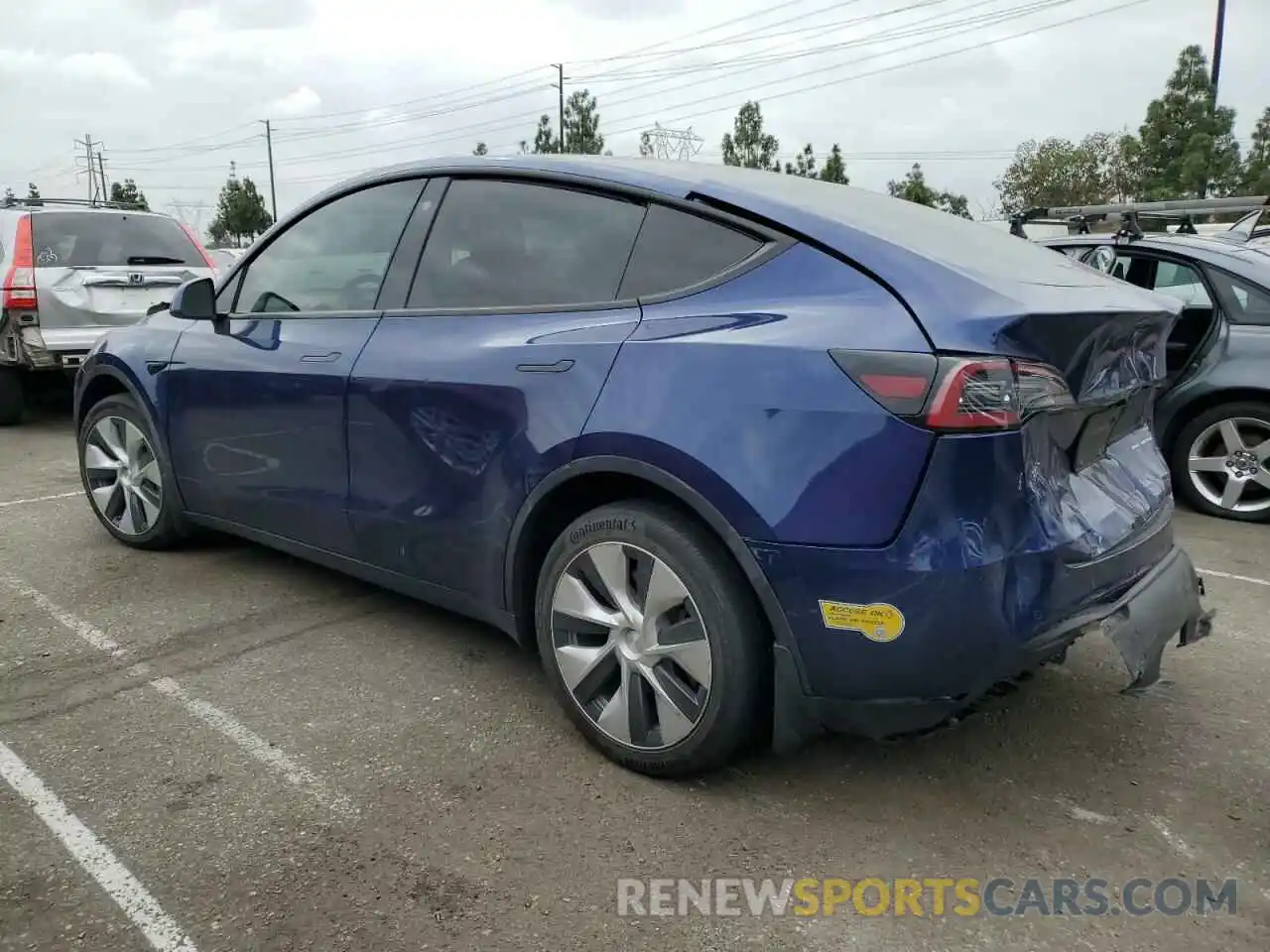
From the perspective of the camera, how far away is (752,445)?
227 centimetres

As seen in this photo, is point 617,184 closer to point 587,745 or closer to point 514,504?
point 514,504

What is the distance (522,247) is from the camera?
3000mm

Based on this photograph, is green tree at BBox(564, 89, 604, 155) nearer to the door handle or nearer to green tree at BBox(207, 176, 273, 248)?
green tree at BBox(207, 176, 273, 248)

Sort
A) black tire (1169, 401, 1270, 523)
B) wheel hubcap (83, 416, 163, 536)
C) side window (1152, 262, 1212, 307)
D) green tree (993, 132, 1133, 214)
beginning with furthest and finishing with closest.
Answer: green tree (993, 132, 1133, 214)
side window (1152, 262, 1212, 307)
black tire (1169, 401, 1270, 523)
wheel hubcap (83, 416, 163, 536)

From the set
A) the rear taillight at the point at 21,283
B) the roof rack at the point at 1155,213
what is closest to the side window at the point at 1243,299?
the roof rack at the point at 1155,213

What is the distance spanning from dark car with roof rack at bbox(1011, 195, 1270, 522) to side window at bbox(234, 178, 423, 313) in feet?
13.0

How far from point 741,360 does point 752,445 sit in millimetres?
201

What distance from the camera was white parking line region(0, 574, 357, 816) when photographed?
261 cm

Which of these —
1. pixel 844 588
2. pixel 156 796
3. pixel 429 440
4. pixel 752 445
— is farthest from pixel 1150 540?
pixel 156 796

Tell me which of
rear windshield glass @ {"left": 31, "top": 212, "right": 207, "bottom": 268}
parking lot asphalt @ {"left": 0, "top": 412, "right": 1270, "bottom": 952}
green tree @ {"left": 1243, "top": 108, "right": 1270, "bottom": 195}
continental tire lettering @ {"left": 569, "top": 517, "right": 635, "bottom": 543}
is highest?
green tree @ {"left": 1243, "top": 108, "right": 1270, "bottom": 195}

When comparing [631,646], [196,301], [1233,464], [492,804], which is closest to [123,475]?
[196,301]

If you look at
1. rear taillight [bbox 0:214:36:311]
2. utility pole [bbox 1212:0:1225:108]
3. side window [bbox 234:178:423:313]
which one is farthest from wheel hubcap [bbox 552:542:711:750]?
utility pole [bbox 1212:0:1225:108]

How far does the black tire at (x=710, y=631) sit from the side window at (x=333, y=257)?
1356 mm

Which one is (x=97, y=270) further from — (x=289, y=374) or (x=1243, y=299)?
(x=1243, y=299)
